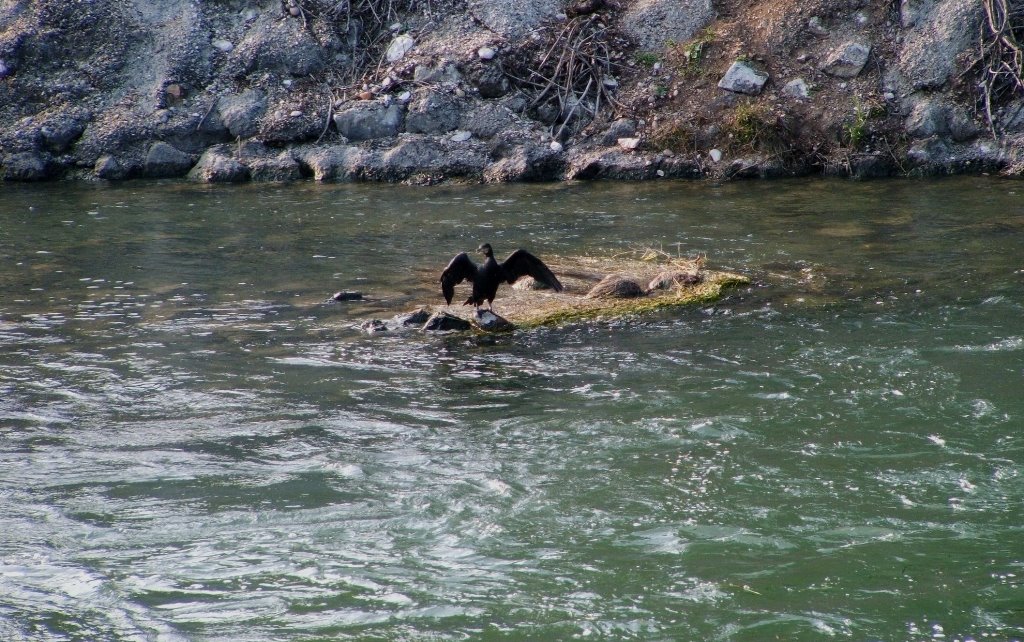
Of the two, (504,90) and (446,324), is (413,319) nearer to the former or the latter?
(446,324)

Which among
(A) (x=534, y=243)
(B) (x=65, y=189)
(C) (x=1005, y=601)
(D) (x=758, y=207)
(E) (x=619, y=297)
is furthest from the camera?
(B) (x=65, y=189)

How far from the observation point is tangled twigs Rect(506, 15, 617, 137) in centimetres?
1473

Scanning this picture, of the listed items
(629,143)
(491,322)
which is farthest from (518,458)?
(629,143)

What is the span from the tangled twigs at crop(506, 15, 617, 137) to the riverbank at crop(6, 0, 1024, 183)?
35 millimetres

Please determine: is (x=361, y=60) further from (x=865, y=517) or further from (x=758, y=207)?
(x=865, y=517)

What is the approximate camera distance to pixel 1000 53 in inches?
542

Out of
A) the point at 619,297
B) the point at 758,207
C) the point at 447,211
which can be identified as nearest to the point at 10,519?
the point at 619,297

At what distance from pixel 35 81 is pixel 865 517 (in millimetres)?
15150

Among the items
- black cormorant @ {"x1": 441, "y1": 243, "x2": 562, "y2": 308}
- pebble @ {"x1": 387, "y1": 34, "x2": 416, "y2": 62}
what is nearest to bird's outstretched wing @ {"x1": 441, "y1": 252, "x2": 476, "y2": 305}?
black cormorant @ {"x1": 441, "y1": 243, "x2": 562, "y2": 308}

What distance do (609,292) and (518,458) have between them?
327 centimetres

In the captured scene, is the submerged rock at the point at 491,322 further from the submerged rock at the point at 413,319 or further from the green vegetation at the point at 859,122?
the green vegetation at the point at 859,122

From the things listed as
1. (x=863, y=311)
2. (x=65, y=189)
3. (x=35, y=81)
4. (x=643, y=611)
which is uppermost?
(x=35, y=81)

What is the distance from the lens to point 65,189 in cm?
1441

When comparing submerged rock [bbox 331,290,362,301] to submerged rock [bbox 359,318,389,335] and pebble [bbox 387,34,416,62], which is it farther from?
pebble [bbox 387,34,416,62]
